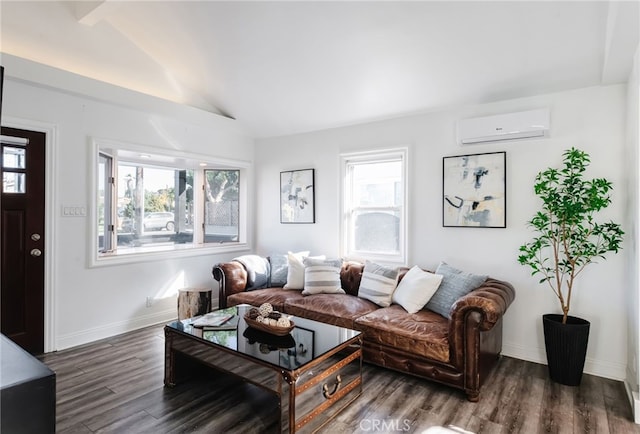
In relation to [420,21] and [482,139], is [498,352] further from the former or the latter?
[420,21]

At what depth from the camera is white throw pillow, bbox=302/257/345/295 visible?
371 centimetres

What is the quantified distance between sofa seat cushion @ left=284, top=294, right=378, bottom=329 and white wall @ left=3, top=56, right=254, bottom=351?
69.7 inches

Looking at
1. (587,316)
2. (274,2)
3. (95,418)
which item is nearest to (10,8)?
(274,2)

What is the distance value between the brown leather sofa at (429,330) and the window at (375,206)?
1.81ft

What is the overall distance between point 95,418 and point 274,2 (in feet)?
10.5

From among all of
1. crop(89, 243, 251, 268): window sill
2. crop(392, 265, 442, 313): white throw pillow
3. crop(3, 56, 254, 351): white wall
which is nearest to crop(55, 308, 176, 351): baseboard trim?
crop(3, 56, 254, 351): white wall

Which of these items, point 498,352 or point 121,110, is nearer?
point 498,352

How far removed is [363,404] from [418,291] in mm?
1115

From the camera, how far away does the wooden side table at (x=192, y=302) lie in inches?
154

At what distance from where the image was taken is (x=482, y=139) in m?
3.32

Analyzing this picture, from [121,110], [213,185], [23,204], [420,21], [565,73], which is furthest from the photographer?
[213,185]

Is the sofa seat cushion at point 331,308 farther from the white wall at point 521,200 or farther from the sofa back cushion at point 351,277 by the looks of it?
the white wall at point 521,200

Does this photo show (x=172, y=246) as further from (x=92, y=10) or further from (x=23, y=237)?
(x=92, y=10)

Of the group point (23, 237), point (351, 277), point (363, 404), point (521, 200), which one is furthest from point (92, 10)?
point (521, 200)
